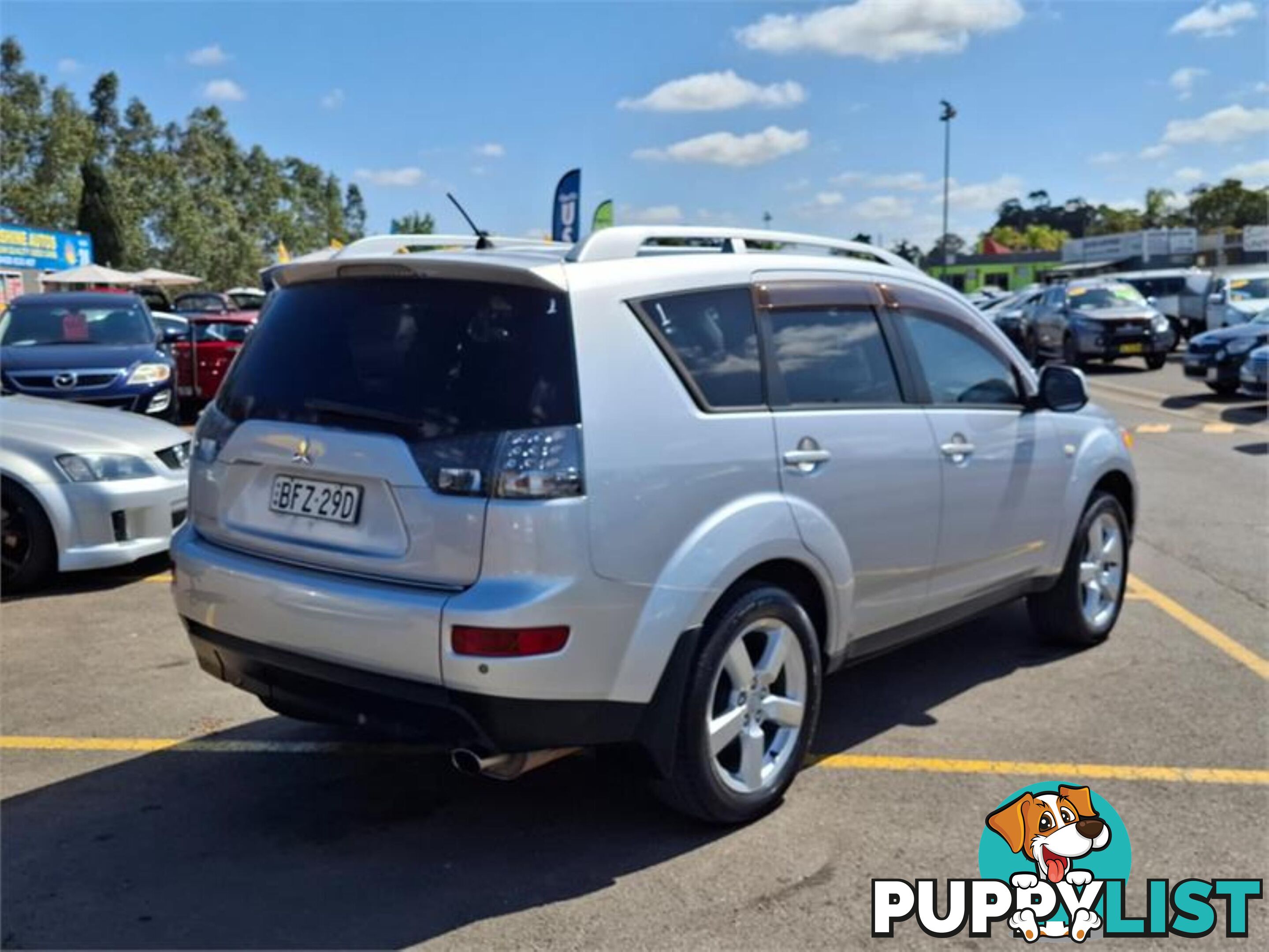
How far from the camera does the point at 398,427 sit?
325 centimetres

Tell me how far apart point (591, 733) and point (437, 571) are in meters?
0.64

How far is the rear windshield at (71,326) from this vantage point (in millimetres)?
11383

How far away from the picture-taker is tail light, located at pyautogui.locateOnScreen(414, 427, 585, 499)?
3068 millimetres

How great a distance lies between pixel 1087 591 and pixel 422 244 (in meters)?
3.64

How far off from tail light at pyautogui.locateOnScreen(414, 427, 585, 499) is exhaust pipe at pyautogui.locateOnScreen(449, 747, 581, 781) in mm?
736

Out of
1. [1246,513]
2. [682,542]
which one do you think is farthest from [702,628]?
[1246,513]

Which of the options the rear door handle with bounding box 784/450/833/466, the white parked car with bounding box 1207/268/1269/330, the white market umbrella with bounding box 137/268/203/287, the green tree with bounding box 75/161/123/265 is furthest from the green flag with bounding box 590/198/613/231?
the green tree with bounding box 75/161/123/265

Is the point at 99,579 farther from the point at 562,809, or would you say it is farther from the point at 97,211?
the point at 97,211

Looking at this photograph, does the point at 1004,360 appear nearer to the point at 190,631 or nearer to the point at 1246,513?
the point at 190,631

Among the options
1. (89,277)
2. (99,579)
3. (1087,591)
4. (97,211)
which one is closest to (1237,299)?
(1087,591)

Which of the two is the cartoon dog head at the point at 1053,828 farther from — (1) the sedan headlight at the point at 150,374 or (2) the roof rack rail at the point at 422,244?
(1) the sedan headlight at the point at 150,374

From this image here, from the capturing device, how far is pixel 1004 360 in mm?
5039

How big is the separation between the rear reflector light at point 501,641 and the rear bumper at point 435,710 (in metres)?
0.13

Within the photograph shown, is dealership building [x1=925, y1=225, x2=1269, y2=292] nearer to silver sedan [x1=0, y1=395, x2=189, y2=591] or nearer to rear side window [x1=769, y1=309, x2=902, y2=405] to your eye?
silver sedan [x1=0, y1=395, x2=189, y2=591]
